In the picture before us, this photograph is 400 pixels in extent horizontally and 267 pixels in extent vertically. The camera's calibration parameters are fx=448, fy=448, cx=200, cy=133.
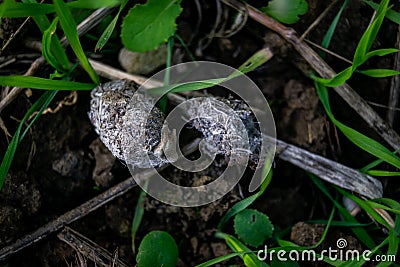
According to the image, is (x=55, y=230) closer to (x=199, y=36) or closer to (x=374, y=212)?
(x=199, y=36)

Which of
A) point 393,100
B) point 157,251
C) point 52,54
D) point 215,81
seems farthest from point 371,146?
point 52,54

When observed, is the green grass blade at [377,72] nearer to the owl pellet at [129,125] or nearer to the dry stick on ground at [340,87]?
the dry stick on ground at [340,87]

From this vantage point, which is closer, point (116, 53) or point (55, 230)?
point (55, 230)

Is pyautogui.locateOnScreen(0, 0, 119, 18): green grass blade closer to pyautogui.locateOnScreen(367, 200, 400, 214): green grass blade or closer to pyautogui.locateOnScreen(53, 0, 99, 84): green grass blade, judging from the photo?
pyautogui.locateOnScreen(53, 0, 99, 84): green grass blade

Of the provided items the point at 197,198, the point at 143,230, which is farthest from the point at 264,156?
the point at 143,230

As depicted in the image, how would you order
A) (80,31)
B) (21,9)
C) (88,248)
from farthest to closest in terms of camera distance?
1. (80,31)
2. (88,248)
3. (21,9)

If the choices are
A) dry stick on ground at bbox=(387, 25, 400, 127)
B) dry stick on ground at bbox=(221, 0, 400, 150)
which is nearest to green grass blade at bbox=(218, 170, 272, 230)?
dry stick on ground at bbox=(221, 0, 400, 150)

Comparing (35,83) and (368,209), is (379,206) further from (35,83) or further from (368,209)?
(35,83)
